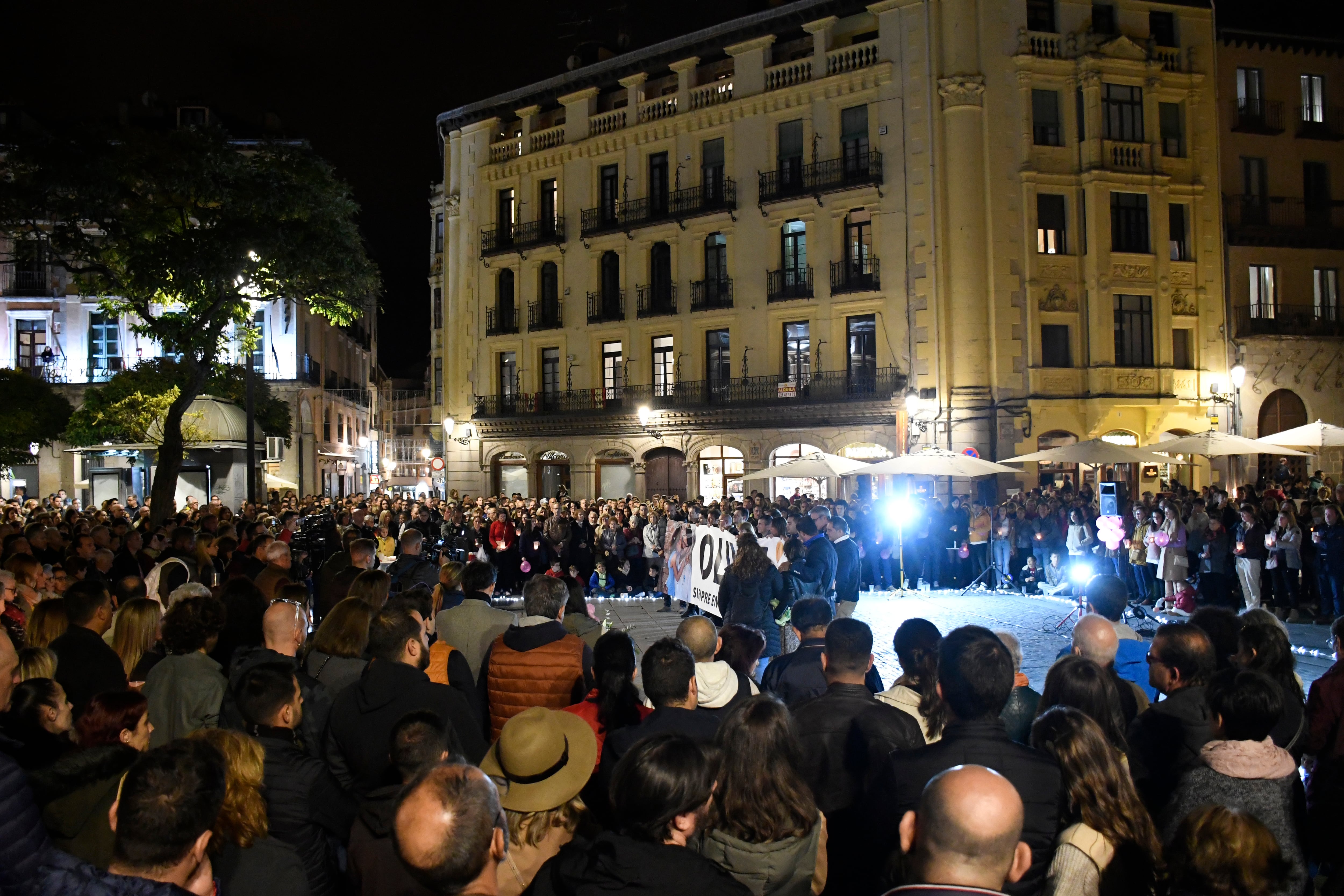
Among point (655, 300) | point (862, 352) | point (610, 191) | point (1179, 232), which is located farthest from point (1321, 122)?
point (610, 191)

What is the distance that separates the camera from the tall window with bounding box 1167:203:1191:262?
29.5m

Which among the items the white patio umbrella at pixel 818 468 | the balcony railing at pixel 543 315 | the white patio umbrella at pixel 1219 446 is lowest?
the white patio umbrella at pixel 818 468

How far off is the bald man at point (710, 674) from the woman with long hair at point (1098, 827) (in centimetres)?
187

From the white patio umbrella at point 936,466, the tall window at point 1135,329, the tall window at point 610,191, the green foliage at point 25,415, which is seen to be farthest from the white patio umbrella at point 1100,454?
the green foliage at point 25,415

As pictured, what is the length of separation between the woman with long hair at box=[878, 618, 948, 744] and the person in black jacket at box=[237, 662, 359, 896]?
2637mm

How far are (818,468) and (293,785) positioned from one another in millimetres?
17223

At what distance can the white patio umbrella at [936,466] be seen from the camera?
735 inches

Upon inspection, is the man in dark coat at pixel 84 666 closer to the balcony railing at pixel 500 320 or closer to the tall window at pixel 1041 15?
the tall window at pixel 1041 15

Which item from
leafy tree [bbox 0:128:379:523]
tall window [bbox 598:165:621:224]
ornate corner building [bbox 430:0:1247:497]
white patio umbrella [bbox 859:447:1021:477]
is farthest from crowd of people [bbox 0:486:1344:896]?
tall window [bbox 598:165:621:224]

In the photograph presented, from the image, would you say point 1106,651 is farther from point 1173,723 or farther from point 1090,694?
point 1090,694

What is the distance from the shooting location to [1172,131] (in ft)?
96.5

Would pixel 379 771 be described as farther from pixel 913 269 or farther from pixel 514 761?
pixel 913 269

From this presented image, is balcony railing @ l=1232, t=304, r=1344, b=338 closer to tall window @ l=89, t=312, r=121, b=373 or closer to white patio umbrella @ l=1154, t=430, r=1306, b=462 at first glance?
white patio umbrella @ l=1154, t=430, r=1306, b=462

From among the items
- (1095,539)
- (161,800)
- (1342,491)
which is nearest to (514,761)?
(161,800)
